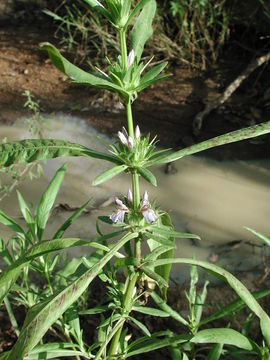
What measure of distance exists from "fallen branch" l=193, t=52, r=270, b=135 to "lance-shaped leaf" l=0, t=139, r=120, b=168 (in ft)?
7.29

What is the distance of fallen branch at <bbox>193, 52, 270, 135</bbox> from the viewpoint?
11.1ft

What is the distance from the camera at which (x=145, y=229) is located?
129 centimetres

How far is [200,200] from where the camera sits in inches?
112

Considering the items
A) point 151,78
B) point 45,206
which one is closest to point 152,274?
point 151,78

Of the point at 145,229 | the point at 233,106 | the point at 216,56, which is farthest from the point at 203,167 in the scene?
the point at 145,229

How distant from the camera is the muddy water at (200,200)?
2.53 meters

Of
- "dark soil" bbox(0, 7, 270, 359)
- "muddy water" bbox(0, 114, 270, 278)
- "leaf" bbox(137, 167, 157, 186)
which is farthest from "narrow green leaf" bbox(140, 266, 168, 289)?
"dark soil" bbox(0, 7, 270, 359)

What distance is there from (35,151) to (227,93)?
2.60 meters

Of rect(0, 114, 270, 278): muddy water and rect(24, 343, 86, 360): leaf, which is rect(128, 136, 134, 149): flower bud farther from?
rect(0, 114, 270, 278): muddy water

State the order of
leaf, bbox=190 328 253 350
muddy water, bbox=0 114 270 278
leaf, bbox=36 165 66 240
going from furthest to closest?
muddy water, bbox=0 114 270 278
leaf, bbox=36 165 66 240
leaf, bbox=190 328 253 350

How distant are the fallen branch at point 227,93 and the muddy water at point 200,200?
35cm

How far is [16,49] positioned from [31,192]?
6.86 feet

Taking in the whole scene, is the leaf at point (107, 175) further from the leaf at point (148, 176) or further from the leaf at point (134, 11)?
the leaf at point (134, 11)

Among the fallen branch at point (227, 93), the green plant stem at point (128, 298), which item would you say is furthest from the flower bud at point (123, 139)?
the fallen branch at point (227, 93)
